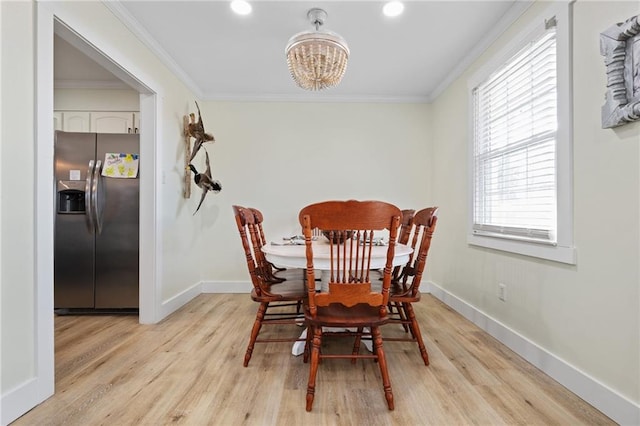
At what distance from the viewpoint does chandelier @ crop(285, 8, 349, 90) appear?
2008 millimetres

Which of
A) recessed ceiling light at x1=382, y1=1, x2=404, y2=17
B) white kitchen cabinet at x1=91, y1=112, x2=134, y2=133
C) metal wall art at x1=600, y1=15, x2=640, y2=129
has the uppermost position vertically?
recessed ceiling light at x1=382, y1=1, x2=404, y2=17

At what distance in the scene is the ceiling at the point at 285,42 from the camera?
7.17 feet

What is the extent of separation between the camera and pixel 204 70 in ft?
10.4

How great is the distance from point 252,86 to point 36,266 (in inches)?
109

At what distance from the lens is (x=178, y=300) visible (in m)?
3.12

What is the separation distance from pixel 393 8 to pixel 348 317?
2146mm

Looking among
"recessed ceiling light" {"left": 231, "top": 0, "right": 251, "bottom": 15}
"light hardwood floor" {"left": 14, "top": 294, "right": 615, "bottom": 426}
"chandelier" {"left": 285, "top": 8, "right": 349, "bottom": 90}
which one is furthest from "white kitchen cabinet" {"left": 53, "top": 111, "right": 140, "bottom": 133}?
"chandelier" {"left": 285, "top": 8, "right": 349, "bottom": 90}

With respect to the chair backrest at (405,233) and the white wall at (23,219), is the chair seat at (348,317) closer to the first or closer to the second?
the chair backrest at (405,233)

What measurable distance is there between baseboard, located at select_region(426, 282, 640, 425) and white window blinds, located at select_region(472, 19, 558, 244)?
690 millimetres

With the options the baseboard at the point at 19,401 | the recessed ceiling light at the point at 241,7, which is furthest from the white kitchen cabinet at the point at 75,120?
the baseboard at the point at 19,401

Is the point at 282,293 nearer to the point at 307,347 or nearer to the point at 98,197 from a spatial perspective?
the point at 307,347

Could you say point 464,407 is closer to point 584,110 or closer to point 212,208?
point 584,110

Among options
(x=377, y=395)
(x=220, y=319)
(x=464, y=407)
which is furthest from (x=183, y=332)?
(x=464, y=407)

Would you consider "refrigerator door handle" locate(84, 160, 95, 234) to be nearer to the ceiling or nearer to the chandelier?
the ceiling
